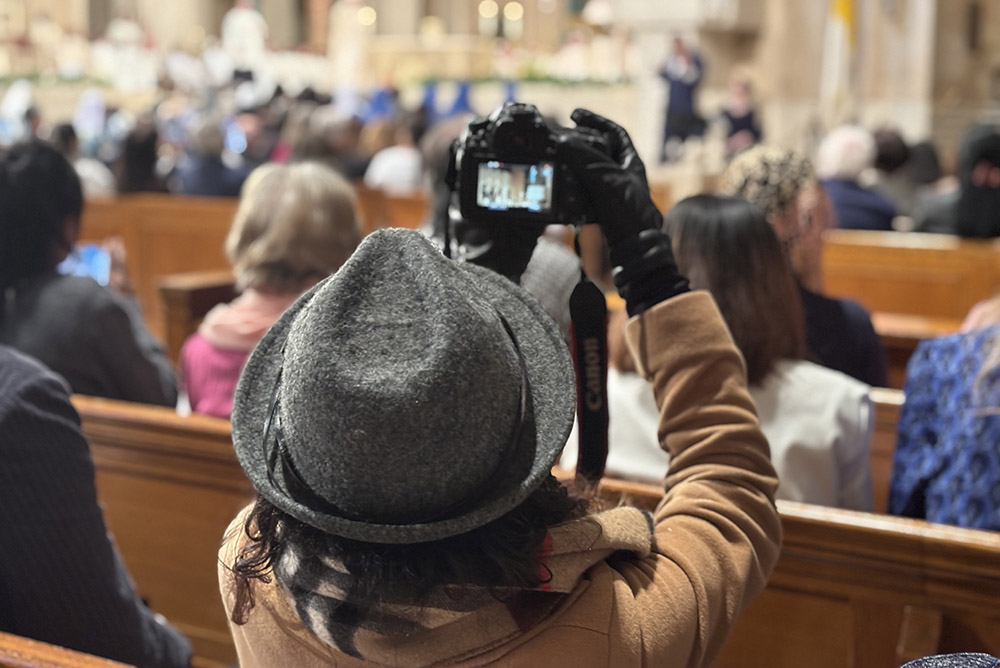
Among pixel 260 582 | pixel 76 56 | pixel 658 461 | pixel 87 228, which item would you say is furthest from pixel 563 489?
pixel 76 56

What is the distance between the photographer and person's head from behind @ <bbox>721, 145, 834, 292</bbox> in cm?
264

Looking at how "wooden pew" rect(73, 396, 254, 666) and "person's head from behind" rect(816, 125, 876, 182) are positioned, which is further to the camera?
"person's head from behind" rect(816, 125, 876, 182)

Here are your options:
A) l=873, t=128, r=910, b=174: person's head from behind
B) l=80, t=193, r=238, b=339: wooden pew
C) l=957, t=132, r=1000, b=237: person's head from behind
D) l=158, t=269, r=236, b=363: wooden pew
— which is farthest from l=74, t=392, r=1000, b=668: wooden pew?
l=873, t=128, r=910, b=174: person's head from behind

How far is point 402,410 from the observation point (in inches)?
37.2

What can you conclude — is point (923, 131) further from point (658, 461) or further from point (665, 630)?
point (665, 630)

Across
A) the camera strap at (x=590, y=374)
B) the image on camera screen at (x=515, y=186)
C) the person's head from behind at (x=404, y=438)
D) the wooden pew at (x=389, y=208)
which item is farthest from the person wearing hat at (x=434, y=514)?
the wooden pew at (x=389, y=208)

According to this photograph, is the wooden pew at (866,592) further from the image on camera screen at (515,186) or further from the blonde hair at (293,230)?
the blonde hair at (293,230)

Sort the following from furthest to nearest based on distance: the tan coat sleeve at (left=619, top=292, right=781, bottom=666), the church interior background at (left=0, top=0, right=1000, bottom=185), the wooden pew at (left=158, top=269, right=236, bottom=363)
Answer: the church interior background at (left=0, top=0, right=1000, bottom=185), the wooden pew at (left=158, top=269, right=236, bottom=363), the tan coat sleeve at (left=619, top=292, right=781, bottom=666)

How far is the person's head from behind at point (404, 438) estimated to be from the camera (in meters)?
0.95

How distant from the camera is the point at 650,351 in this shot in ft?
4.17

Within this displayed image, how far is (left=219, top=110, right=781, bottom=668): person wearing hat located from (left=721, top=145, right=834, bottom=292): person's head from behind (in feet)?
5.23

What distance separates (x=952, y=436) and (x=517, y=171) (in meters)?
1.06

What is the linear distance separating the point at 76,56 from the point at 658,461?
60.1 ft

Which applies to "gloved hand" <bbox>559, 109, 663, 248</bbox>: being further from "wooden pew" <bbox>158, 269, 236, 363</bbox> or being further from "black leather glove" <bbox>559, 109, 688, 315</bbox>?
"wooden pew" <bbox>158, 269, 236, 363</bbox>
